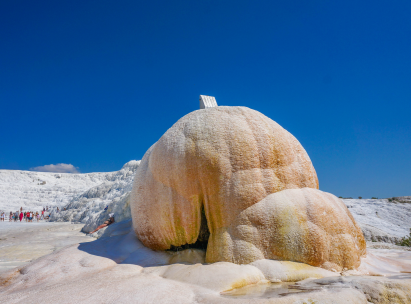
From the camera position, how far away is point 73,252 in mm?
4199

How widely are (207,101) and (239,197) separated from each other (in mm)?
2605

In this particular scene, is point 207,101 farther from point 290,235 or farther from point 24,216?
point 24,216

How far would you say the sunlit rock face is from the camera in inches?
138

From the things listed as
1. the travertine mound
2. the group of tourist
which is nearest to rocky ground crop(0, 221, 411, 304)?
the travertine mound

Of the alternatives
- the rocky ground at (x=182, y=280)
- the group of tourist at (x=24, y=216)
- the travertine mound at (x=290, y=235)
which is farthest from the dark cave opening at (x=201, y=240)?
the group of tourist at (x=24, y=216)

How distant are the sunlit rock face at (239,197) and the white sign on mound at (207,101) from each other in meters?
1.08

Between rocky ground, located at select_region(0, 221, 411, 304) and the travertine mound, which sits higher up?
the travertine mound

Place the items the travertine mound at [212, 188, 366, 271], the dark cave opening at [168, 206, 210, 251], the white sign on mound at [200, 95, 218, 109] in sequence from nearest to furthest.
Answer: the travertine mound at [212, 188, 366, 271] < the dark cave opening at [168, 206, 210, 251] < the white sign on mound at [200, 95, 218, 109]

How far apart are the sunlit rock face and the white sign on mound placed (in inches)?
42.7

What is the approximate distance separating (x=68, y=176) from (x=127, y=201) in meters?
36.3

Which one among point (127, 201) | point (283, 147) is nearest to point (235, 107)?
point (283, 147)

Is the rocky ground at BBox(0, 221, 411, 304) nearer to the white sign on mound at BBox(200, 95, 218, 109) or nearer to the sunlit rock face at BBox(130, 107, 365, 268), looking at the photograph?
the sunlit rock face at BBox(130, 107, 365, 268)

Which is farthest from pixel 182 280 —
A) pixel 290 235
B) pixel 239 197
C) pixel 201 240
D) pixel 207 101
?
pixel 207 101

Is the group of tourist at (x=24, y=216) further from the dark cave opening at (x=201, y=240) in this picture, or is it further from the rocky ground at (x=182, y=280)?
the dark cave opening at (x=201, y=240)
